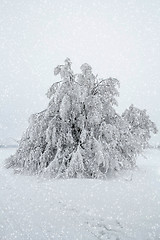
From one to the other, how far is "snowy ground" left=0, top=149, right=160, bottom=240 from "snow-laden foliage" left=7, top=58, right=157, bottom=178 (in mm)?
1183

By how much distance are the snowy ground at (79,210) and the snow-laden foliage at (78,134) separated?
118cm

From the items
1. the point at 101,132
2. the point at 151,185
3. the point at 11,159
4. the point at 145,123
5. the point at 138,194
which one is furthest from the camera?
the point at 145,123

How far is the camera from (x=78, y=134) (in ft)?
36.4

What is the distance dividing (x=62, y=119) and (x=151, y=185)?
5.09m

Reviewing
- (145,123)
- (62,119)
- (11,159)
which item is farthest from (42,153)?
(145,123)

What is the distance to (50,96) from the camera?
39.8ft

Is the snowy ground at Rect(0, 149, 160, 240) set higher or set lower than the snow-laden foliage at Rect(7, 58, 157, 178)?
lower

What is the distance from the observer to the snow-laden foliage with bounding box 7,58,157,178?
988cm

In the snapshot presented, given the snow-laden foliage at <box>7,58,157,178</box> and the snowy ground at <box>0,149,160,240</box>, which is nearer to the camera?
the snowy ground at <box>0,149,160,240</box>

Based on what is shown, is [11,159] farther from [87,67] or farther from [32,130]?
[87,67]

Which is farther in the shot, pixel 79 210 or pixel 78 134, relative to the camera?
pixel 78 134

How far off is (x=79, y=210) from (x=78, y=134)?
550 centimetres

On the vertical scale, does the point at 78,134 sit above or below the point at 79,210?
above

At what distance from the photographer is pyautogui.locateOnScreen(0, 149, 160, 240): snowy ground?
178 inches
